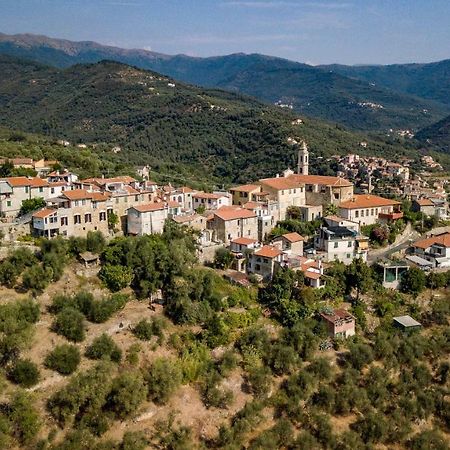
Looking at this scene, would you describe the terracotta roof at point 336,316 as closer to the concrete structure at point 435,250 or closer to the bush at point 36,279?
the concrete structure at point 435,250

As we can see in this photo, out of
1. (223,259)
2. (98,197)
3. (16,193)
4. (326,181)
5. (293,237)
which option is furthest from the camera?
A: (326,181)

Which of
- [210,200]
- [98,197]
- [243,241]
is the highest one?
[98,197]

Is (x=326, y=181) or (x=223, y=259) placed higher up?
(x=326, y=181)

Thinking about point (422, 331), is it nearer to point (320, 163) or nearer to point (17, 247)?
point (17, 247)

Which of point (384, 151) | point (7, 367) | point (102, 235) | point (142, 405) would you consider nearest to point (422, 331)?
point (142, 405)

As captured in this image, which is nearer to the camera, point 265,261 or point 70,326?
point 70,326

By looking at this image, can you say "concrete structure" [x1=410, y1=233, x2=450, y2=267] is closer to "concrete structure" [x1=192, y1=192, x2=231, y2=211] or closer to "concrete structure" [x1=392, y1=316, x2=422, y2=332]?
"concrete structure" [x1=392, y1=316, x2=422, y2=332]

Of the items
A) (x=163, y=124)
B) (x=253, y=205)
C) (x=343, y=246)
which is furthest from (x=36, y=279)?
(x=163, y=124)

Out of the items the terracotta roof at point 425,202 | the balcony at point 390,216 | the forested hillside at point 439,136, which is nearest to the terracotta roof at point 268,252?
the balcony at point 390,216

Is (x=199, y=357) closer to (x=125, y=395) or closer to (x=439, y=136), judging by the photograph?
(x=125, y=395)
